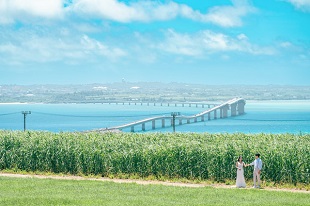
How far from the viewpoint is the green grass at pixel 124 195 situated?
66.6 feet

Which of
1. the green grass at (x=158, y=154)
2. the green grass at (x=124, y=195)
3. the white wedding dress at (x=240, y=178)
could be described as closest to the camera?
the green grass at (x=124, y=195)

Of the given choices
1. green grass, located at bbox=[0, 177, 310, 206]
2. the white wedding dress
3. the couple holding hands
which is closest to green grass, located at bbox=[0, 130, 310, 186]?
the couple holding hands

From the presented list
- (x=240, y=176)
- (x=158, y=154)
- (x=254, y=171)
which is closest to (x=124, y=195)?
(x=240, y=176)

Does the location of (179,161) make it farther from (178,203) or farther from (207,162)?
(178,203)

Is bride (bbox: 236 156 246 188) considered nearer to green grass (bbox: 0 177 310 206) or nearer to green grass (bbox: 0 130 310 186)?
green grass (bbox: 0 177 310 206)

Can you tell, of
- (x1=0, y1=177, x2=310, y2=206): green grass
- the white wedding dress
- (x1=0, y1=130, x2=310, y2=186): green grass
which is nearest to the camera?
(x1=0, y1=177, x2=310, y2=206): green grass

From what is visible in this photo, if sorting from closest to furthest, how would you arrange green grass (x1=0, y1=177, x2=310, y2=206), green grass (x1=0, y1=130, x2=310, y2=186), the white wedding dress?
green grass (x1=0, y1=177, x2=310, y2=206)
the white wedding dress
green grass (x1=0, y1=130, x2=310, y2=186)

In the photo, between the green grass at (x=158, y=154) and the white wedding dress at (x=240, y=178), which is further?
the green grass at (x=158, y=154)

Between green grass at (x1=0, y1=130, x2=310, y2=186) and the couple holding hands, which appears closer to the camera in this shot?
the couple holding hands

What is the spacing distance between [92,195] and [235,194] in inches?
228

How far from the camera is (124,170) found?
3008cm

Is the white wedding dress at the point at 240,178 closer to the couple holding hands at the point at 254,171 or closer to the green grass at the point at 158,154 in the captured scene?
the couple holding hands at the point at 254,171

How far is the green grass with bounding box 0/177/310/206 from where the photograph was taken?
20.3 metres

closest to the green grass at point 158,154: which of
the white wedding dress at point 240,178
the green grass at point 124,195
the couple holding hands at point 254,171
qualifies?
the couple holding hands at point 254,171
